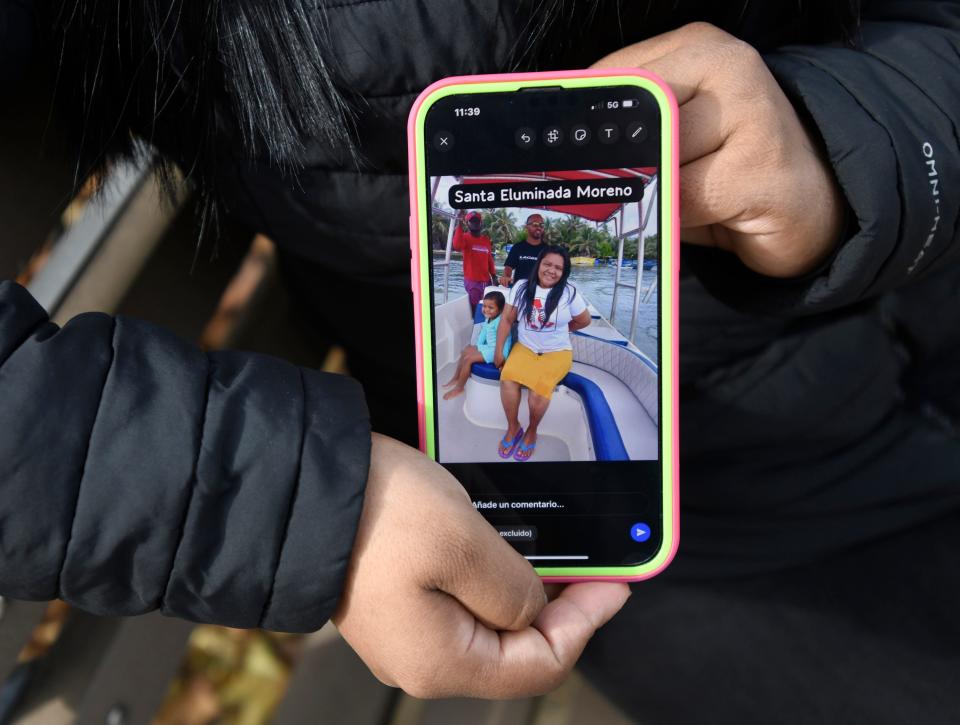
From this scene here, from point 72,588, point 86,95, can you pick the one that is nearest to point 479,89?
point 86,95

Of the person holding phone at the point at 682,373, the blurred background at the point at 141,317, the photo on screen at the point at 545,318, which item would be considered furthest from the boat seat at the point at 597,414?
the blurred background at the point at 141,317

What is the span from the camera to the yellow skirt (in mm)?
688

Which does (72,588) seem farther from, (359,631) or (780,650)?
(780,650)

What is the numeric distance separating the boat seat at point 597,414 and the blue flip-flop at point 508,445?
0.16ft

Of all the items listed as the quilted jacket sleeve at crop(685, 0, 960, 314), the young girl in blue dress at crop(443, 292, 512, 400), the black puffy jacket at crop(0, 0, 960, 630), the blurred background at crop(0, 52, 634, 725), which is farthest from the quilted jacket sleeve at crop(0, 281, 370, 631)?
the quilted jacket sleeve at crop(685, 0, 960, 314)

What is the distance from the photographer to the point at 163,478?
21.0 inches

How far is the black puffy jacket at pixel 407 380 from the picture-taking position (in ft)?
1.76

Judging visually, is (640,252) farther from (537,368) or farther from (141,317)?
(141,317)

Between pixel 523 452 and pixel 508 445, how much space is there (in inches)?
0.5

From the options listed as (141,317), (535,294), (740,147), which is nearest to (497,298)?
(535,294)

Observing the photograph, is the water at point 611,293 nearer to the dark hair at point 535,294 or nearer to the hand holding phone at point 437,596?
the dark hair at point 535,294

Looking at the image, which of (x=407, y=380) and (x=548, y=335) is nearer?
(x=548, y=335)

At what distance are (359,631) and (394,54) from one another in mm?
407

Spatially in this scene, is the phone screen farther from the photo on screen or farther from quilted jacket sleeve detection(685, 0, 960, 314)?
quilted jacket sleeve detection(685, 0, 960, 314)
